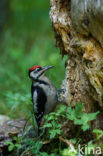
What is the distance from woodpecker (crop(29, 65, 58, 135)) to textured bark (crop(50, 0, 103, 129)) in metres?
0.78

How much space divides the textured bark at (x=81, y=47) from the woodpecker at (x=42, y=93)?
78 cm

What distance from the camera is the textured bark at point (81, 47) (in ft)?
9.95

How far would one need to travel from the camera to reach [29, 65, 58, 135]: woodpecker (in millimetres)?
4498

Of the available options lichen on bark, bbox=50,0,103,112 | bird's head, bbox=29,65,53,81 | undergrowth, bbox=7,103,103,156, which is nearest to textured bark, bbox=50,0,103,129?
lichen on bark, bbox=50,0,103,112

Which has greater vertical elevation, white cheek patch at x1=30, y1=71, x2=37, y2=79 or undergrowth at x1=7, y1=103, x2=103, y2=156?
white cheek patch at x1=30, y1=71, x2=37, y2=79

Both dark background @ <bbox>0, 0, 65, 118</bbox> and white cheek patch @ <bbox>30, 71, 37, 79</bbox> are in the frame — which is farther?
dark background @ <bbox>0, 0, 65, 118</bbox>

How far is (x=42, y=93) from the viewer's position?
461 centimetres

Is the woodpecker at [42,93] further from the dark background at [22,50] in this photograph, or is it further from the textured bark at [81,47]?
the textured bark at [81,47]

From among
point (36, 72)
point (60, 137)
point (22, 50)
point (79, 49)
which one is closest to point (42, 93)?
point (36, 72)

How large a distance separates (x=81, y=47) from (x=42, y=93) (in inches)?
60.8

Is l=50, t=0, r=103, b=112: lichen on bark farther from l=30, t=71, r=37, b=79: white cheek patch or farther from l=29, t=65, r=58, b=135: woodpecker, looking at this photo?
l=30, t=71, r=37, b=79: white cheek patch

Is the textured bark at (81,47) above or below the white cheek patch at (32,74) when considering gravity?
above

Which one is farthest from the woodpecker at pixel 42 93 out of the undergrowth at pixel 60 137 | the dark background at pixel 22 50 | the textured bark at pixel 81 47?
the textured bark at pixel 81 47

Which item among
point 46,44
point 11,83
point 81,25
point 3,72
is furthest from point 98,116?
point 46,44
